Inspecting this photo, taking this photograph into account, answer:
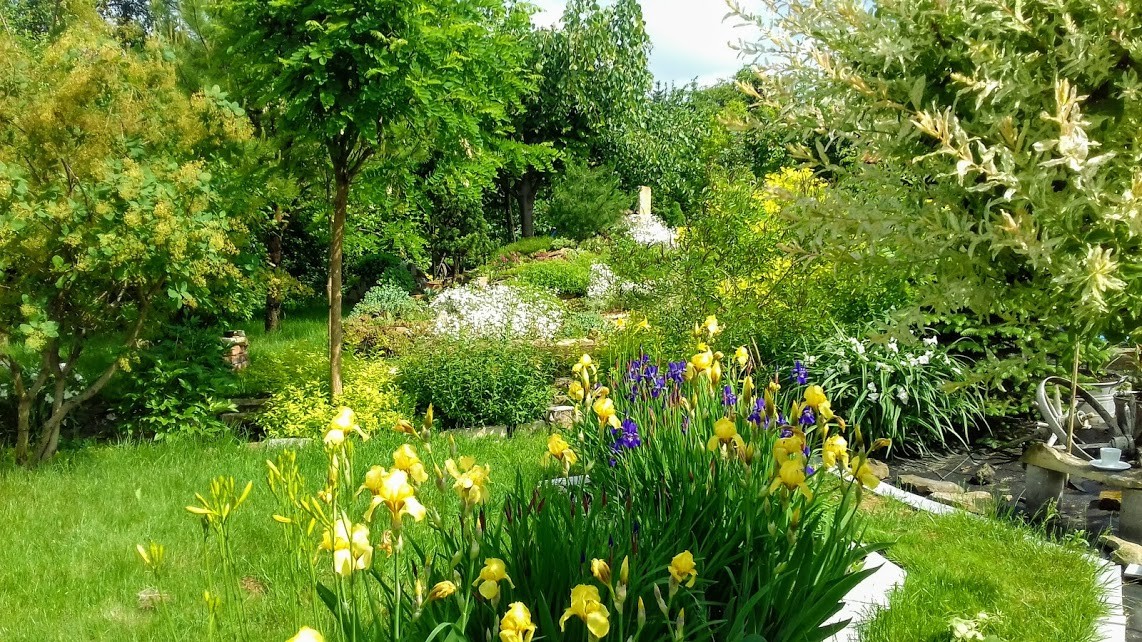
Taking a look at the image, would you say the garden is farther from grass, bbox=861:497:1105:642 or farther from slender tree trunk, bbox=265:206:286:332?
slender tree trunk, bbox=265:206:286:332

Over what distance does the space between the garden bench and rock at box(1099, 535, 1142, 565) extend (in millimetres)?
139

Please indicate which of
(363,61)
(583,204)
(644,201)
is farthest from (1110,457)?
(583,204)

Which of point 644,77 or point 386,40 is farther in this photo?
point 644,77

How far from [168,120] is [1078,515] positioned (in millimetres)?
6036

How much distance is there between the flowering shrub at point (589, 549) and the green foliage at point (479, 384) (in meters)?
2.99

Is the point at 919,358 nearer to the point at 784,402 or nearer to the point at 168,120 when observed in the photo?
the point at 784,402

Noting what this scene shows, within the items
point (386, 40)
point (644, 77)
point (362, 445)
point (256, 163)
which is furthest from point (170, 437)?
point (644, 77)

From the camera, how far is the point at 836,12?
212 centimetres

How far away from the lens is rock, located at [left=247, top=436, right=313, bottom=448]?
510cm

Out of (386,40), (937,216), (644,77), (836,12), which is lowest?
(937,216)

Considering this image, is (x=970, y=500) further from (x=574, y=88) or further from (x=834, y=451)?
(x=574, y=88)

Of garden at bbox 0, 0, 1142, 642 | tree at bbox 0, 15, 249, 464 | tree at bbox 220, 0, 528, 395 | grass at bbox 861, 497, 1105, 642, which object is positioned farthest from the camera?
tree at bbox 220, 0, 528, 395

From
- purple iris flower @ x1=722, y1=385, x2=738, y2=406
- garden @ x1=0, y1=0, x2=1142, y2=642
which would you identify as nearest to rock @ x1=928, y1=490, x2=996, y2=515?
garden @ x1=0, y1=0, x2=1142, y2=642

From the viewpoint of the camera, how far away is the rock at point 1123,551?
355 centimetres
